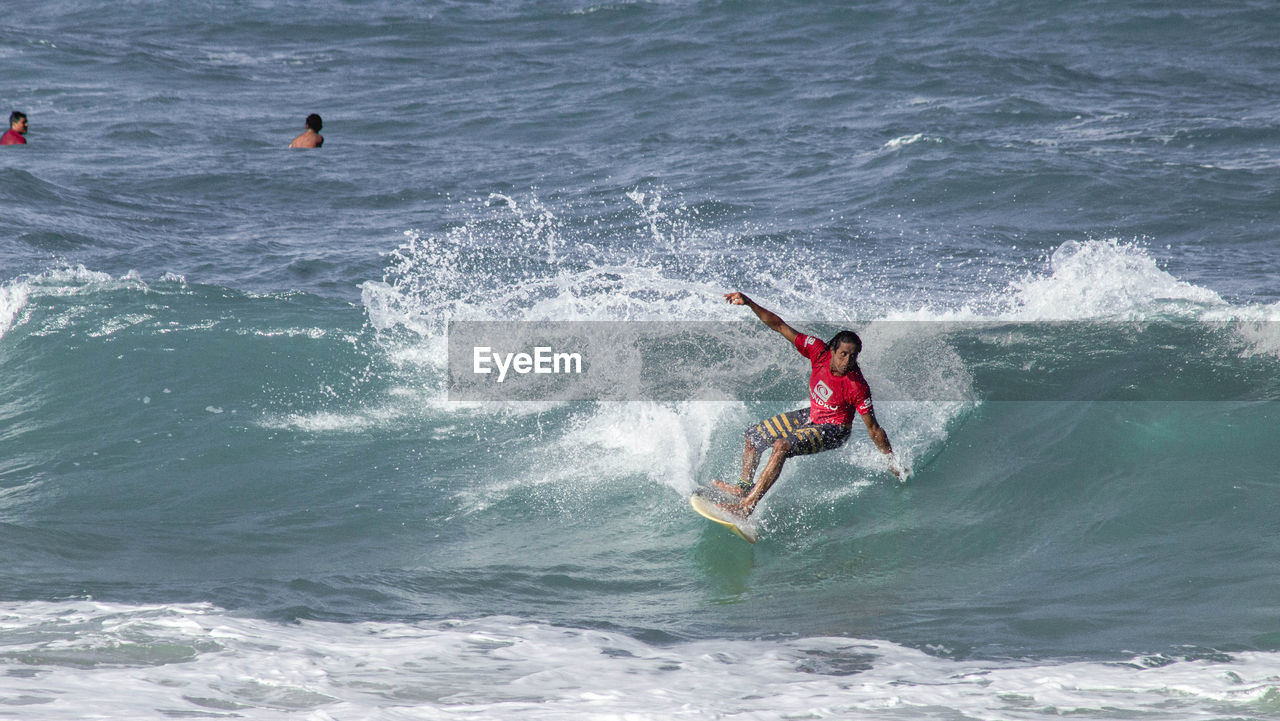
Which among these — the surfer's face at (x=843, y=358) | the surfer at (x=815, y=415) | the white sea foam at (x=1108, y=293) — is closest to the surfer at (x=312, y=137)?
the white sea foam at (x=1108, y=293)

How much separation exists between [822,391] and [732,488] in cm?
96

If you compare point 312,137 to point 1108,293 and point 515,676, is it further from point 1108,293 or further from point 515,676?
point 515,676

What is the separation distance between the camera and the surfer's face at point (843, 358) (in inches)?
290

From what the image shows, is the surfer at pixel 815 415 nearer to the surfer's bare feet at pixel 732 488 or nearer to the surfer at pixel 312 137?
the surfer's bare feet at pixel 732 488

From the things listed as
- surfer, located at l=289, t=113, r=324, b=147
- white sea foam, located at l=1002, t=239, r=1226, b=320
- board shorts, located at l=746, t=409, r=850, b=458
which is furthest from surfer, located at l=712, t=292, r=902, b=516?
surfer, located at l=289, t=113, r=324, b=147

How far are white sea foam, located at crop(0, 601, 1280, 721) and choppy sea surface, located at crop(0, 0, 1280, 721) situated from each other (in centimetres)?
3

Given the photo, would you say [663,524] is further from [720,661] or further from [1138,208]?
[1138,208]

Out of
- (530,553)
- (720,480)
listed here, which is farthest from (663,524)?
(530,553)

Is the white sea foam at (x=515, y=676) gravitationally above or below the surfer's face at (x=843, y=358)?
below

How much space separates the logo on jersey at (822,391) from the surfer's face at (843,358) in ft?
0.40

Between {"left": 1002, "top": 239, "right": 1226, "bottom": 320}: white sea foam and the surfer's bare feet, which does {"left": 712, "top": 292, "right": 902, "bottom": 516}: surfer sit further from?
{"left": 1002, "top": 239, "right": 1226, "bottom": 320}: white sea foam

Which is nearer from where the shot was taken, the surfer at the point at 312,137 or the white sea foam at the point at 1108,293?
the white sea foam at the point at 1108,293

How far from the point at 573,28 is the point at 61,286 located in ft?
61.2

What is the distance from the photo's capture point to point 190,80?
24.3 metres
